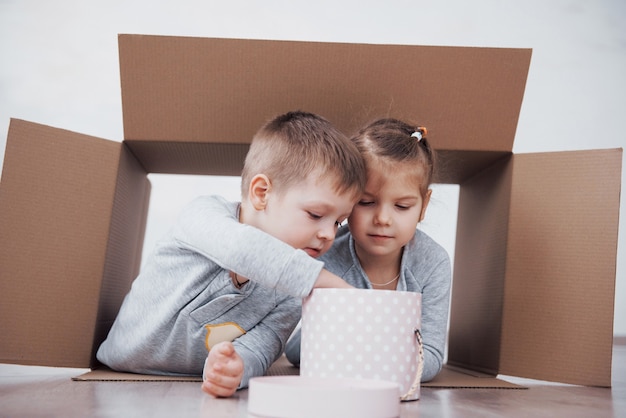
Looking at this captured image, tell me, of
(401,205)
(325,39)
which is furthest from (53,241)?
(325,39)

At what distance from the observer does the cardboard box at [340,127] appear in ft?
3.57

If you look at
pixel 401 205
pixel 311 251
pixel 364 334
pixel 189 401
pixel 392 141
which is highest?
pixel 392 141

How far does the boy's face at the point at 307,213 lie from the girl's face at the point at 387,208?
143mm

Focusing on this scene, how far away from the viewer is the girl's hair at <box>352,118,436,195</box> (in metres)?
1.13

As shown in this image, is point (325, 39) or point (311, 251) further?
point (325, 39)

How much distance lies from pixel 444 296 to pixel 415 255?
0.11 meters

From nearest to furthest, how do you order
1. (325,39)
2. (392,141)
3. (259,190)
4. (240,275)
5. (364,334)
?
(364,334) < (240,275) < (259,190) < (392,141) < (325,39)

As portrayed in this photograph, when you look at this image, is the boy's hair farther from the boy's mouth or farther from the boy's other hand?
the boy's other hand

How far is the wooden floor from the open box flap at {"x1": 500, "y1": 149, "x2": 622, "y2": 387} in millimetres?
80

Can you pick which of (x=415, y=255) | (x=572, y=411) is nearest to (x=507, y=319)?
(x=415, y=255)

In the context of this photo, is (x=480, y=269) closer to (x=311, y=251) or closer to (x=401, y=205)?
(x=401, y=205)

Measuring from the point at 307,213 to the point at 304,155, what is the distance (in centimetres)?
9

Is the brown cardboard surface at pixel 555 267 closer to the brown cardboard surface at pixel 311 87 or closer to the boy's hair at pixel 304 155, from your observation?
the brown cardboard surface at pixel 311 87

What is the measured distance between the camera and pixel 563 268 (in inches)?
45.4
